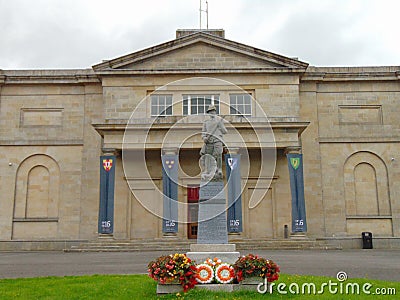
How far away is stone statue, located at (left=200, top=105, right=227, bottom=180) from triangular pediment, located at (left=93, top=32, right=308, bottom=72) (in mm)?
21450

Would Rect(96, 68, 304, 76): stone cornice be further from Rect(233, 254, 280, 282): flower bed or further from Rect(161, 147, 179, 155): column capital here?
Rect(233, 254, 280, 282): flower bed

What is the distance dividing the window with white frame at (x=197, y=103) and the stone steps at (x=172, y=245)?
897 cm

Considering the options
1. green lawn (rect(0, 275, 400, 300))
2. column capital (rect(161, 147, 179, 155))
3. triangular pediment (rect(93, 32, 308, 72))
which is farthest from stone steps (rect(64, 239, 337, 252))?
green lawn (rect(0, 275, 400, 300))

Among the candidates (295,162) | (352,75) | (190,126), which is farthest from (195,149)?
(352,75)

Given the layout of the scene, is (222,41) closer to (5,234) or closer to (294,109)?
(294,109)

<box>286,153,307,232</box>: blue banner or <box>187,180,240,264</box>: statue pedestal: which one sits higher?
<box>286,153,307,232</box>: blue banner

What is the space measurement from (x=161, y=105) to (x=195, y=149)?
405cm

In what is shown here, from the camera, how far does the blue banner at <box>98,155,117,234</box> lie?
100 feet

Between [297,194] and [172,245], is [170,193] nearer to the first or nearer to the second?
[172,245]

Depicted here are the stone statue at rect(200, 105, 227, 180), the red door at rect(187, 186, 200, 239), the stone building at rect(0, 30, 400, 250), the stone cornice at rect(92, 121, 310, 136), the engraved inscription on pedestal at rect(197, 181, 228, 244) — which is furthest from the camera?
the red door at rect(187, 186, 200, 239)

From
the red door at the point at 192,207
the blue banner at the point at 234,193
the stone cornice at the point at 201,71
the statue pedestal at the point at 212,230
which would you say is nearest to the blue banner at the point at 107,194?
the red door at the point at 192,207

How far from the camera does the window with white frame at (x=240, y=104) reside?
33.7m

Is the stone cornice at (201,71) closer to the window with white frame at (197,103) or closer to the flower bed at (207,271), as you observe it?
the window with white frame at (197,103)

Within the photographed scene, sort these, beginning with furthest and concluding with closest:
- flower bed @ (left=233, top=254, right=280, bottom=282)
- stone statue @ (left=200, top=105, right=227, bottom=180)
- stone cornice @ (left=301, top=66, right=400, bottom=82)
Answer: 1. stone cornice @ (left=301, top=66, right=400, bottom=82)
2. stone statue @ (left=200, top=105, right=227, bottom=180)
3. flower bed @ (left=233, top=254, right=280, bottom=282)
